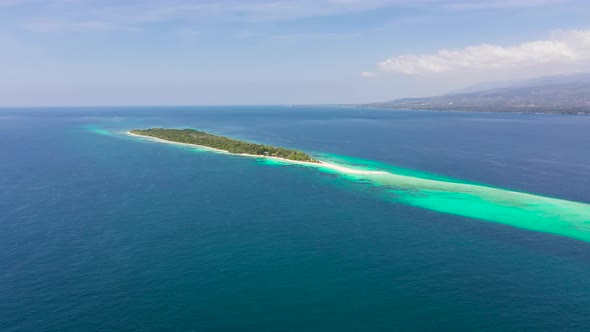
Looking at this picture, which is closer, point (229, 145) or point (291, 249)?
point (291, 249)

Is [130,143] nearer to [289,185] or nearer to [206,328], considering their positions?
[289,185]

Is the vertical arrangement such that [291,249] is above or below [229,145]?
below

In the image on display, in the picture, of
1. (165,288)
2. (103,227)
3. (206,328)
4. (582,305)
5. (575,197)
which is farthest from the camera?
(575,197)

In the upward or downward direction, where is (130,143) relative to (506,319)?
upward

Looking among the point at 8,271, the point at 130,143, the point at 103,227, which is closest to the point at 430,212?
the point at 103,227

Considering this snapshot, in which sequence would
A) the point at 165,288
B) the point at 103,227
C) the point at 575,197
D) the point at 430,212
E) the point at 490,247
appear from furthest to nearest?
the point at 575,197 → the point at 430,212 → the point at 103,227 → the point at 490,247 → the point at 165,288
